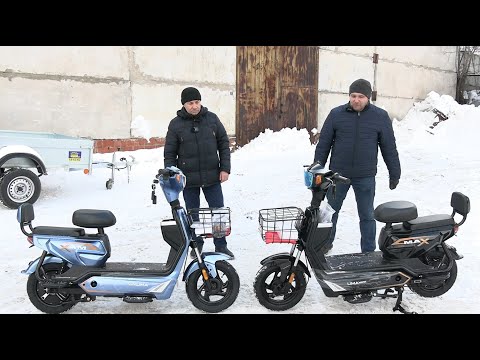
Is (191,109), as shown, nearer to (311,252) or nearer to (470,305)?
(311,252)

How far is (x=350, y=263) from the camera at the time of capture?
12.4ft

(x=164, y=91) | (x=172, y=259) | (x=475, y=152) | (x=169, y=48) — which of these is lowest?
(x=172, y=259)

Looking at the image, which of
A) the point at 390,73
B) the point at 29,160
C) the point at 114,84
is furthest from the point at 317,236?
the point at 390,73

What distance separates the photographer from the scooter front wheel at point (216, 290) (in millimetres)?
3578

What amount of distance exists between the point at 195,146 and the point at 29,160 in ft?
11.5

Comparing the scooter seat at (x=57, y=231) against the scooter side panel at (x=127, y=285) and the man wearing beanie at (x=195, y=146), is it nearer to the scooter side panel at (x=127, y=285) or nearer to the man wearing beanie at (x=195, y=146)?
the scooter side panel at (x=127, y=285)

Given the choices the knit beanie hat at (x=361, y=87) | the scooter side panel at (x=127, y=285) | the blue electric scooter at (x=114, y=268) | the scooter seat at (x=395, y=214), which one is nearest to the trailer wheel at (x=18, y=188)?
the blue electric scooter at (x=114, y=268)

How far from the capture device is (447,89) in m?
15.9

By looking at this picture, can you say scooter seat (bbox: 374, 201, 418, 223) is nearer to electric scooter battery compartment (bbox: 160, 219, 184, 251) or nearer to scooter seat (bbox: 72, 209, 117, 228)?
electric scooter battery compartment (bbox: 160, 219, 184, 251)

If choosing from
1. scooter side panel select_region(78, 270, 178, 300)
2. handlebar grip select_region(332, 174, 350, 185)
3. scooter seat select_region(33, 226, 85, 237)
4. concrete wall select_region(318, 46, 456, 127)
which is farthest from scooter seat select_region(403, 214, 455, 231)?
concrete wall select_region(318, 46, 456, 127)

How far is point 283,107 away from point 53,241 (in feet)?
28.0

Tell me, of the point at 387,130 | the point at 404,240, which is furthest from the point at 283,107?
the point at 404,240

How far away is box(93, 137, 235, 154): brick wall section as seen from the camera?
880 centimetres

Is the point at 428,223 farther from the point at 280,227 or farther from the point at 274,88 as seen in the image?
the point at 274,88
